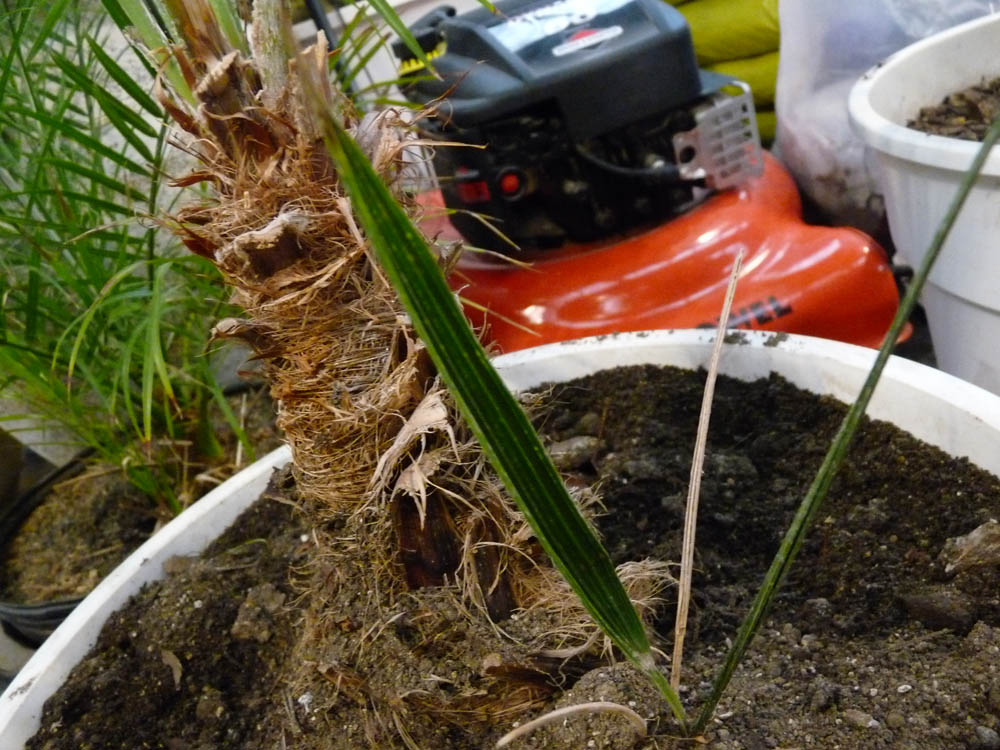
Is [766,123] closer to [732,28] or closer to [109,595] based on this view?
[732,28]

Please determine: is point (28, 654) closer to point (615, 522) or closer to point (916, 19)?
point (615, 522)

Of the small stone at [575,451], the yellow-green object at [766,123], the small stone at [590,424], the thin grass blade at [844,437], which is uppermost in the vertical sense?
the thin grass blade at [844,437]

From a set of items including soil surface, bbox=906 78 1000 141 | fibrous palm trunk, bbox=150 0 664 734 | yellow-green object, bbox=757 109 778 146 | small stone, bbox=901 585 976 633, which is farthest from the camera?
yellow-green object, bbox=757 109 778 146

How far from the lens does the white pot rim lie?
67 cm

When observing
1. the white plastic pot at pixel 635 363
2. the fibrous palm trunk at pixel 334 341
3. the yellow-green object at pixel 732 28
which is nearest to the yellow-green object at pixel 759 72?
the yellow-green object at pixel 732 28

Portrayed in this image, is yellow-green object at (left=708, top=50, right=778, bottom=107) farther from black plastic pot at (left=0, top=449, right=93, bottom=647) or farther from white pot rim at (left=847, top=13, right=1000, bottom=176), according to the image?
black plastic pot at (left=0, top=449, right=93, bottom=647)

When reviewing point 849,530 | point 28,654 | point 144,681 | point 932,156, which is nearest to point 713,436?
point 849,530

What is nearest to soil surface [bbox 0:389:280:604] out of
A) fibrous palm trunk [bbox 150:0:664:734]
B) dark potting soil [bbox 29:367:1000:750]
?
dark potting soil [bbox 29:367:1000:750]

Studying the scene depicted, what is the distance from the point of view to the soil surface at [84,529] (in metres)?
1.05

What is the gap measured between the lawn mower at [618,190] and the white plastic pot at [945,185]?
14 centimetres

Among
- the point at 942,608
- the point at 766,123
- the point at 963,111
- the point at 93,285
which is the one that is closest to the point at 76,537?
the point at 93,285

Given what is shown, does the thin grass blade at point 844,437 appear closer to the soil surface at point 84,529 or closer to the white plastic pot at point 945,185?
the white plastic pot at point 945,185

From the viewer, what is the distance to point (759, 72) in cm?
147

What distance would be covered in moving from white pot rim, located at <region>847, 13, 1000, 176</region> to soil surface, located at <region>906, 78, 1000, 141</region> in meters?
0.07
